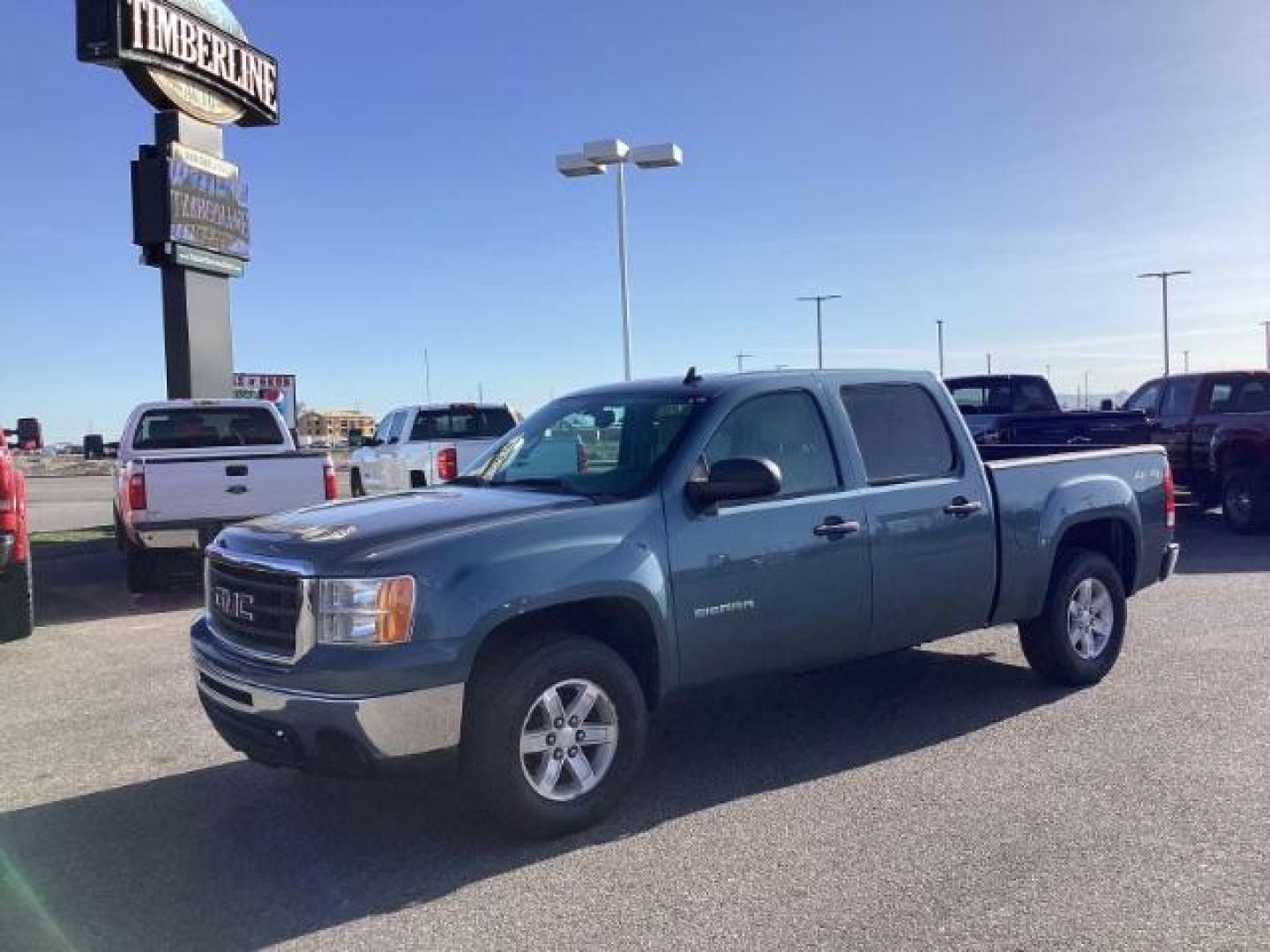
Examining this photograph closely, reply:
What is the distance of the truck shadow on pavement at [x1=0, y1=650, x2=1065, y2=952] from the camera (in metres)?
3.85

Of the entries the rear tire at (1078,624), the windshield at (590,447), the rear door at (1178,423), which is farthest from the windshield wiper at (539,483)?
the rear door at (1178,423)

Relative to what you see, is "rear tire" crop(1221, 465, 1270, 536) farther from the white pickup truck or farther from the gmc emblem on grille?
the gmc emblem on grille

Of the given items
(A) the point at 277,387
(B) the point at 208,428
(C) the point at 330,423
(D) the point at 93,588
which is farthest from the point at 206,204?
(C) the point at 330,423

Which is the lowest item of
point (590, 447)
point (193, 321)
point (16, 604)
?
point (16, 604)

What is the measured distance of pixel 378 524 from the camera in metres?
4.54

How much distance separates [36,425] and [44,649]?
2.79 m

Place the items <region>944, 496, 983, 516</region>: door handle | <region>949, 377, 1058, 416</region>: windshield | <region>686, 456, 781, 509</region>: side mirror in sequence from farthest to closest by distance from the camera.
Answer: <region>949, 377, 1058, 416</region>: windshield < <region>944, 496, 983, 516</region>: door handle < <region>686, 456, 781, 509</region>: side mirror

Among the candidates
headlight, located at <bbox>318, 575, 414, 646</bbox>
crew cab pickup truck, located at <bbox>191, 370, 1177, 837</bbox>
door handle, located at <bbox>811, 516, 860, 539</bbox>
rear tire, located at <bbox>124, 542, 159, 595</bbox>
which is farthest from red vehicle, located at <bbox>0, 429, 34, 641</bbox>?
door handle, located at <bbox>811, 516, 860, 539</bbox>

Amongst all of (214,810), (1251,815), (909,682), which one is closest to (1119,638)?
(909,682)

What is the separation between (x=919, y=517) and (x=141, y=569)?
8.22 m

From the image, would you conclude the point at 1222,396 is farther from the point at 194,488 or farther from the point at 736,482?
the point at 194,488

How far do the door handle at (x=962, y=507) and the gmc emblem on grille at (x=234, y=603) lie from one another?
340 cm

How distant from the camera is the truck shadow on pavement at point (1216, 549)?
36.5 ft

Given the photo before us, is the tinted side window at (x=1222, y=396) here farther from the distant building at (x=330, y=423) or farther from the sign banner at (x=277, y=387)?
the distant building at (x=330, y=423)
